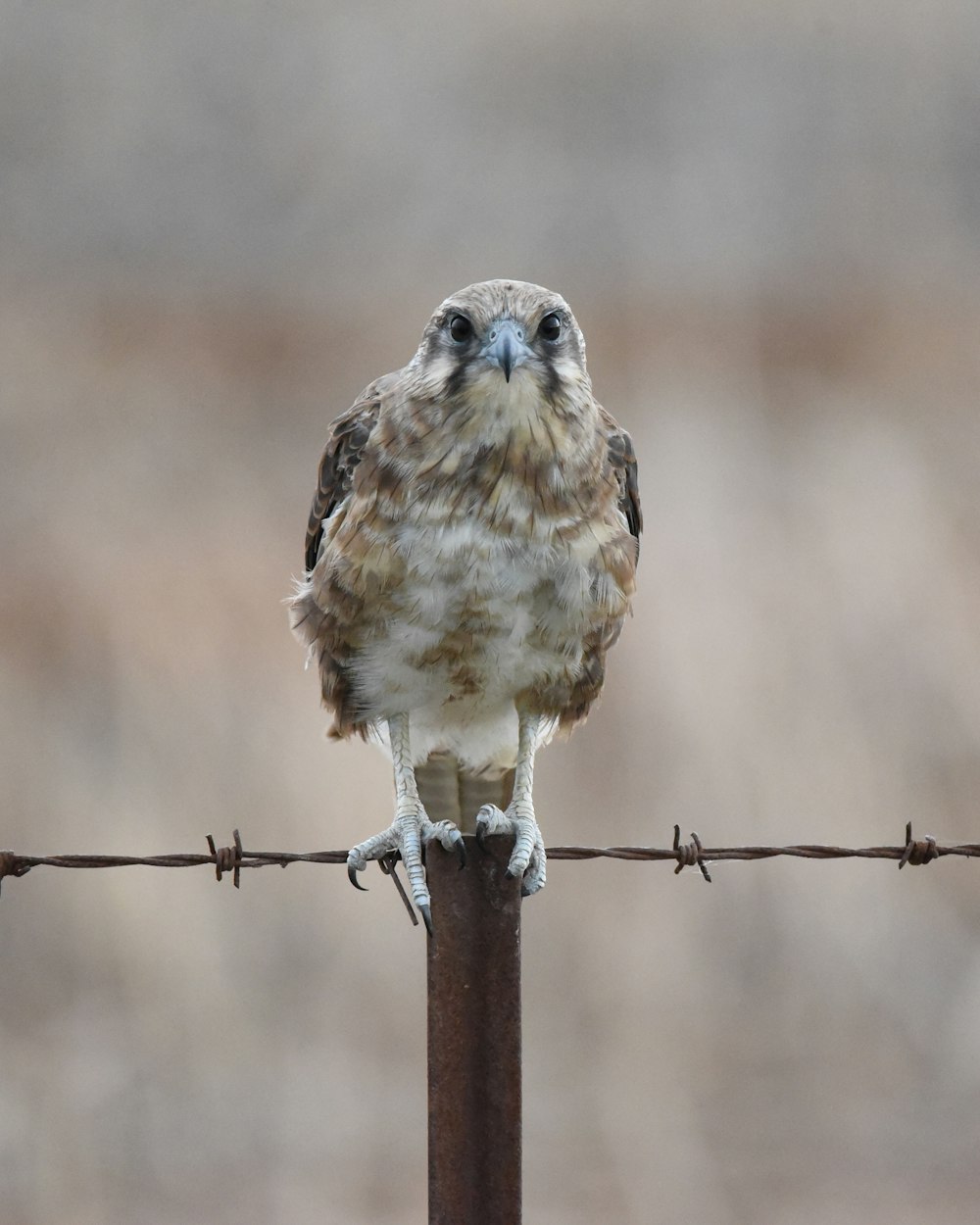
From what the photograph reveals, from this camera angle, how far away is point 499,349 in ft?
10.8

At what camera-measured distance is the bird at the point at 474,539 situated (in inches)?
133

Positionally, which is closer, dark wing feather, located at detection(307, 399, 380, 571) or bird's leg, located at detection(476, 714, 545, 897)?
bird's leg, located at detection(476, 714, 545, 897)

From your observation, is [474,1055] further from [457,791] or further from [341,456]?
[341,456]

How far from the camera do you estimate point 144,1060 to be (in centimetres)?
705

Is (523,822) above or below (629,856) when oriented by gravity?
above

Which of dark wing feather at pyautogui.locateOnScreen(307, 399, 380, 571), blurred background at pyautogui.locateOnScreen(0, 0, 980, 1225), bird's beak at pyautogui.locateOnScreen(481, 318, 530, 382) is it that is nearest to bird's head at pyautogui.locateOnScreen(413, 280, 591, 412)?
bird's beak at pyautogui.locateOnScreen(481, 318, 530, 382)

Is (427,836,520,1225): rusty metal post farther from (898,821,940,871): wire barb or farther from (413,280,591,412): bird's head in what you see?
(413,280,591,412): bird's head

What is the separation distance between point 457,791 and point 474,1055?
1.32 meters

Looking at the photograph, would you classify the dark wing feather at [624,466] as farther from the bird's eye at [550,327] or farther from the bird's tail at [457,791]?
the bird's tail at [457,791]

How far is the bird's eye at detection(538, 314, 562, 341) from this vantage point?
3443 mm

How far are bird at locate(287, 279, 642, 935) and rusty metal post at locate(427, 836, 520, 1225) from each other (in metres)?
0.60

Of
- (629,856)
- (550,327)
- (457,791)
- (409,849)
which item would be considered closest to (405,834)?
(409,849)

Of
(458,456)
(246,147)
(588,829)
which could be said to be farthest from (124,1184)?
(246,147)

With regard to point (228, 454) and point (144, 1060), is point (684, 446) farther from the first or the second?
point (144, 1060)
